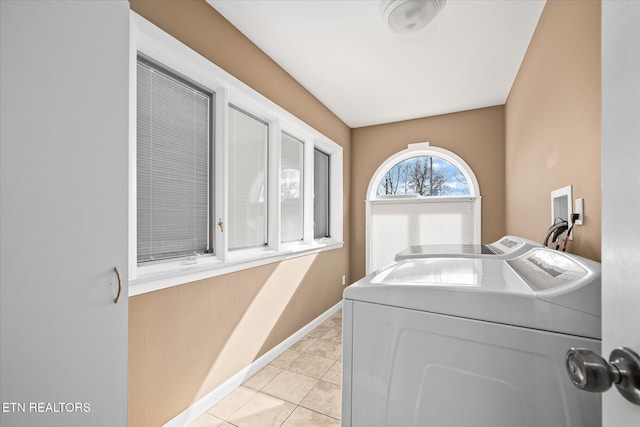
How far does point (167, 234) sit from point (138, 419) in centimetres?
94

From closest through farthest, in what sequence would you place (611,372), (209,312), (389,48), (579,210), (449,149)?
1. (611,372)
2. (579,210)
3. (209,312)
4. (389,48)
5. (449,149)

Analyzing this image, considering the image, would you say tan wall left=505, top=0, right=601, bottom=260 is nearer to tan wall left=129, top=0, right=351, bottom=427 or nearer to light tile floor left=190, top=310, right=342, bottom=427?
light tile floor left=190, top=310, right=342, bottom=427

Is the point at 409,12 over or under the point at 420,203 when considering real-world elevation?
over

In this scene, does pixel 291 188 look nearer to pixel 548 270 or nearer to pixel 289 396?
pixel 289 396

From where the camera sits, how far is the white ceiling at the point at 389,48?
177 centimetres

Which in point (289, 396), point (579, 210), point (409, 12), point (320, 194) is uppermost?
point (409, 12)

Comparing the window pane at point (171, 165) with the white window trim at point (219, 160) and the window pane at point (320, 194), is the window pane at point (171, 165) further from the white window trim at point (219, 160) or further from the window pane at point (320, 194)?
the window pane at point (320, 194)

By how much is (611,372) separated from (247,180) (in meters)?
2.17

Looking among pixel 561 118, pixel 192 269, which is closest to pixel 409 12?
pixel 561 118

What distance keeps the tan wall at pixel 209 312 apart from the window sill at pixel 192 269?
1.9 inches

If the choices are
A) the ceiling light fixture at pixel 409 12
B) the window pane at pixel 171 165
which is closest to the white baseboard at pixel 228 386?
the window pane at pixel 171 165

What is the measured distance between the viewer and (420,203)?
143 inches

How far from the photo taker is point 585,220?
1.14m

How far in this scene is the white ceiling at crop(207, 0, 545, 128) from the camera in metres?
1.77
